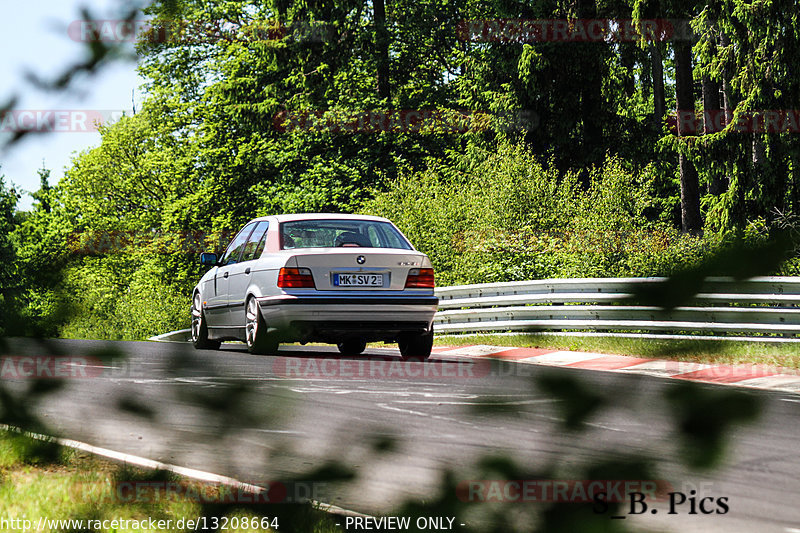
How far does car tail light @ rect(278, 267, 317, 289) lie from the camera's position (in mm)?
10531

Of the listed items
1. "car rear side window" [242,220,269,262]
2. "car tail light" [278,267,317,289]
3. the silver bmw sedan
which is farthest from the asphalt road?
"car rear side window" [242,220,269,262]

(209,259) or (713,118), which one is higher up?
(713,118)

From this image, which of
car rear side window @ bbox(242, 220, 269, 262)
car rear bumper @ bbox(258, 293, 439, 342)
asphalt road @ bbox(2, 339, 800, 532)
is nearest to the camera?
asphalt road @ bbox(2, 339, 800, 532)

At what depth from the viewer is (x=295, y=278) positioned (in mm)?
10555

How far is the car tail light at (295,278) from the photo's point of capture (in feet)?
34.6

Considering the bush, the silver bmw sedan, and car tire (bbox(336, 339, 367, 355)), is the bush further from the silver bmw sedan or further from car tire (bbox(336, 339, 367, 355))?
the silver bmw sedan

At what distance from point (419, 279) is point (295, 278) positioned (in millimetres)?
1475

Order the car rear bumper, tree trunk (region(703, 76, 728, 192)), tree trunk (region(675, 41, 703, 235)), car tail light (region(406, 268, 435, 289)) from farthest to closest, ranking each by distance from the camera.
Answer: tree trunk (region(675, 41, 703, 235)) → tree trunk (region(703, 76, 728, 192)) → car tail light (region(406, 268, 435, 289)) → the car rear bumper

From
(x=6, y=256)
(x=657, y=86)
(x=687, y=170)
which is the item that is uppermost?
(x=657, y=86)

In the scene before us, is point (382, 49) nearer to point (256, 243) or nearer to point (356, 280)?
point (256, 243)

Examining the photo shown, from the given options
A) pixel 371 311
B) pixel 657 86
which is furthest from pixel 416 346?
pixel 657 86

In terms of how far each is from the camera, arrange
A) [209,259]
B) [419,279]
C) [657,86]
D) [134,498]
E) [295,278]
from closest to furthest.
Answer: [134,498] < [295,278] < [419,279] < [209,259] < [657,86]

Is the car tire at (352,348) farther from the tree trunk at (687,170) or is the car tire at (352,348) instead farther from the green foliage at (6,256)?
the tree trunk at (687,170)

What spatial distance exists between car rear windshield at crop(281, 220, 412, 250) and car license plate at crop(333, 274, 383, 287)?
510 millimetres
